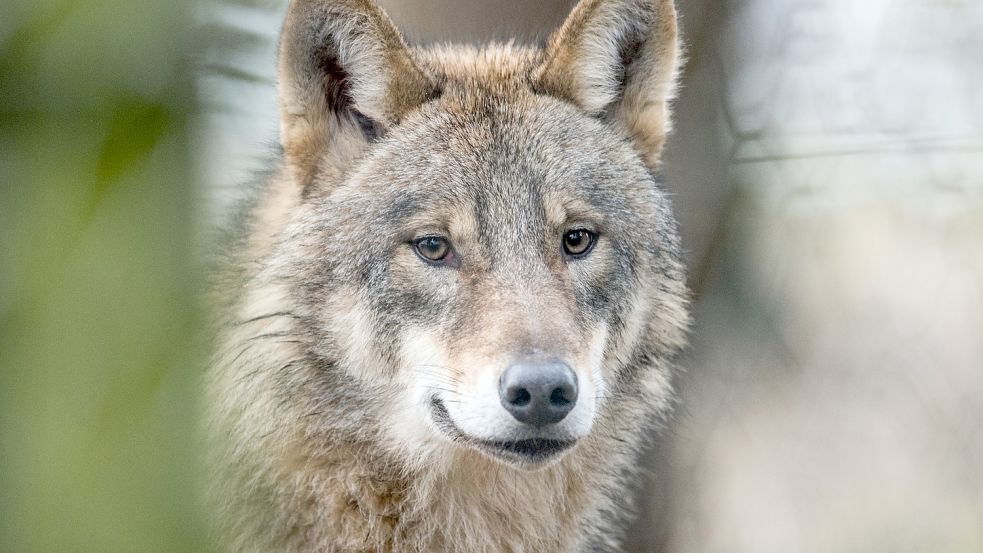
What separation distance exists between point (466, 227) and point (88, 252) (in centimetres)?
191

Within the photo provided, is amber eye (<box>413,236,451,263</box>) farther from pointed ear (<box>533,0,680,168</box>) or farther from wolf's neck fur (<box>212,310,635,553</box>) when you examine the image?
pointed ear (<box>533,0,680,168</box>)

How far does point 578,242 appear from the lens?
2.54 metres

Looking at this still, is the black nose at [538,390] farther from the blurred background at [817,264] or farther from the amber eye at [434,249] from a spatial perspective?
the blurred background at [817,264]

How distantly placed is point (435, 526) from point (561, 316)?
71 centimetres

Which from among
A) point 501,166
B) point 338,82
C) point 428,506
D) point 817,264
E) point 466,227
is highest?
point 338,82

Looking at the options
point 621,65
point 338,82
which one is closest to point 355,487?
point 338,82

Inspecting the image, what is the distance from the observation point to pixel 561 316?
2.26 meters

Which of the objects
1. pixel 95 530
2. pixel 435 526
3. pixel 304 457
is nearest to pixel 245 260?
pixel 304 457

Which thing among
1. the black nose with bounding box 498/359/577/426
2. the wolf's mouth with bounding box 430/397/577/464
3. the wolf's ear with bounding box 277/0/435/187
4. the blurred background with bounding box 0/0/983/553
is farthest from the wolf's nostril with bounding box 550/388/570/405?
the wolf's ear with bounding box 277/0/435/187

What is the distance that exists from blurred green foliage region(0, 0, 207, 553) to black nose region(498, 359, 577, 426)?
152 cm

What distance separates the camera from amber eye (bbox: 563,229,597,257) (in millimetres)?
2527

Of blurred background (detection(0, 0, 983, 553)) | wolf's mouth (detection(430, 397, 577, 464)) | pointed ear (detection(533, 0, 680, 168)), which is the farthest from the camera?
blurred background (detection(0, 0, 983, 553))

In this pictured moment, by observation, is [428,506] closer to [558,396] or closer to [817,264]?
[558,396]

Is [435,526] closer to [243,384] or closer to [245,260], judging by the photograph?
[243,384]
